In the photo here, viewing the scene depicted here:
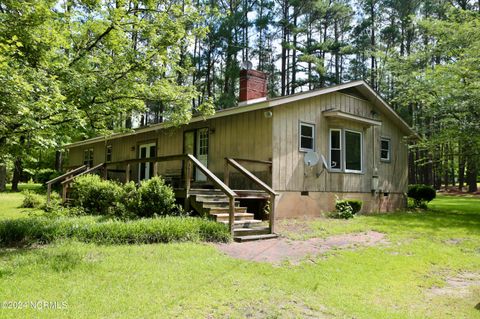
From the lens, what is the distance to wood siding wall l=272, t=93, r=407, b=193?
10914mm

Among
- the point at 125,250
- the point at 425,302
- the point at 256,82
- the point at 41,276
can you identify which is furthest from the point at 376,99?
the point at 41,276

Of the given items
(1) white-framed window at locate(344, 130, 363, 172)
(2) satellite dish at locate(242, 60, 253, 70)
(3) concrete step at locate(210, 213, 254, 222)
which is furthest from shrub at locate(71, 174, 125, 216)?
(1) white-framed window at locate(344, 130, 363, 172)

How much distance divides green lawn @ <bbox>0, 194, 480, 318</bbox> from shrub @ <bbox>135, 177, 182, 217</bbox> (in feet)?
7.37

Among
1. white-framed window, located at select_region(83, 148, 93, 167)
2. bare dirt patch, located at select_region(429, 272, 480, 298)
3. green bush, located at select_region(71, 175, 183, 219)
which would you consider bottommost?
bare dirt patch, located at select_region(429, 272, 480, 298)

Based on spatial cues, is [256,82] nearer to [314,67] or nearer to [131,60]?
[131,60]

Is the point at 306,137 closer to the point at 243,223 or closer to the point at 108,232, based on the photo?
the point at 243,223

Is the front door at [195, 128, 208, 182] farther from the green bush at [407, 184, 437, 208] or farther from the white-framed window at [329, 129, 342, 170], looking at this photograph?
the green bush at [407, 184, 437, 208]

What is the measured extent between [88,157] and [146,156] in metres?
7.03

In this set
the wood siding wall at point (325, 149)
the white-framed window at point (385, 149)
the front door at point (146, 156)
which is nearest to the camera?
the wood siding wall at point (325, 149)

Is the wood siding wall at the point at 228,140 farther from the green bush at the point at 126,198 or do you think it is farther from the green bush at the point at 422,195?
the green bush at the point at 422,195

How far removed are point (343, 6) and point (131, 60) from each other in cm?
2527

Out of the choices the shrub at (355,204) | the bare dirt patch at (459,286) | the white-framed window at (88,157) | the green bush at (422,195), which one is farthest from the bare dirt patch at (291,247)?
the white-framed window at (88,157)

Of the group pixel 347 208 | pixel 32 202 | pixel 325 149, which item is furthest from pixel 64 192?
pixel 347 208

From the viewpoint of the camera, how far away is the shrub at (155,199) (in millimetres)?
8664
